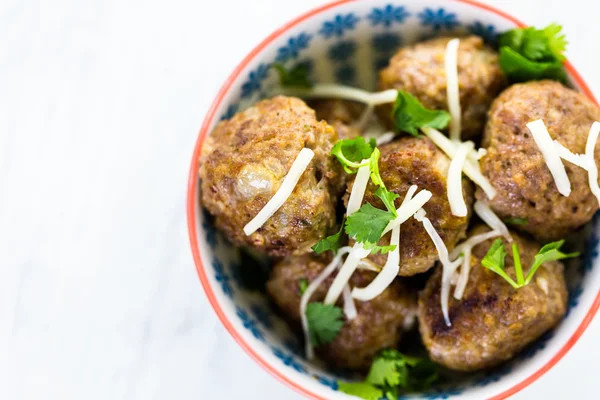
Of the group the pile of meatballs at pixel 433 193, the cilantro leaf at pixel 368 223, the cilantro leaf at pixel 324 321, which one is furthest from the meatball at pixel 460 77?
the cilantro leaf at pixel 324 321

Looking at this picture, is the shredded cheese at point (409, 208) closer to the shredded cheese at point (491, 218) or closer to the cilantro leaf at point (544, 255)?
the shredded cheese at point (491, 218)

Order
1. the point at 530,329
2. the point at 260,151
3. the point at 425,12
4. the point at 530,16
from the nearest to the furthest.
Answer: the point at 260,151, the point at 530,329, the point at 425,12, the point at 530,16

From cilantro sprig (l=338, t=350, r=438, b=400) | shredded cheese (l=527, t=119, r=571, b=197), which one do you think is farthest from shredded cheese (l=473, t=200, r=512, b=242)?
cilantro sprig (l=338, t=350, r=438, b=400)

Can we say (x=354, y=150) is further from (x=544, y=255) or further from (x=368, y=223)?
(x=544, y=255)

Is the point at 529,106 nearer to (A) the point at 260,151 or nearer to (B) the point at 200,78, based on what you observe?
(A) the point at 260,151

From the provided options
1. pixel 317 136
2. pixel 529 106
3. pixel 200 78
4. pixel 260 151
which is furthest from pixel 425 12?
pixel 200 78

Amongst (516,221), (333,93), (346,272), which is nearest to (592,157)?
(516,221)
